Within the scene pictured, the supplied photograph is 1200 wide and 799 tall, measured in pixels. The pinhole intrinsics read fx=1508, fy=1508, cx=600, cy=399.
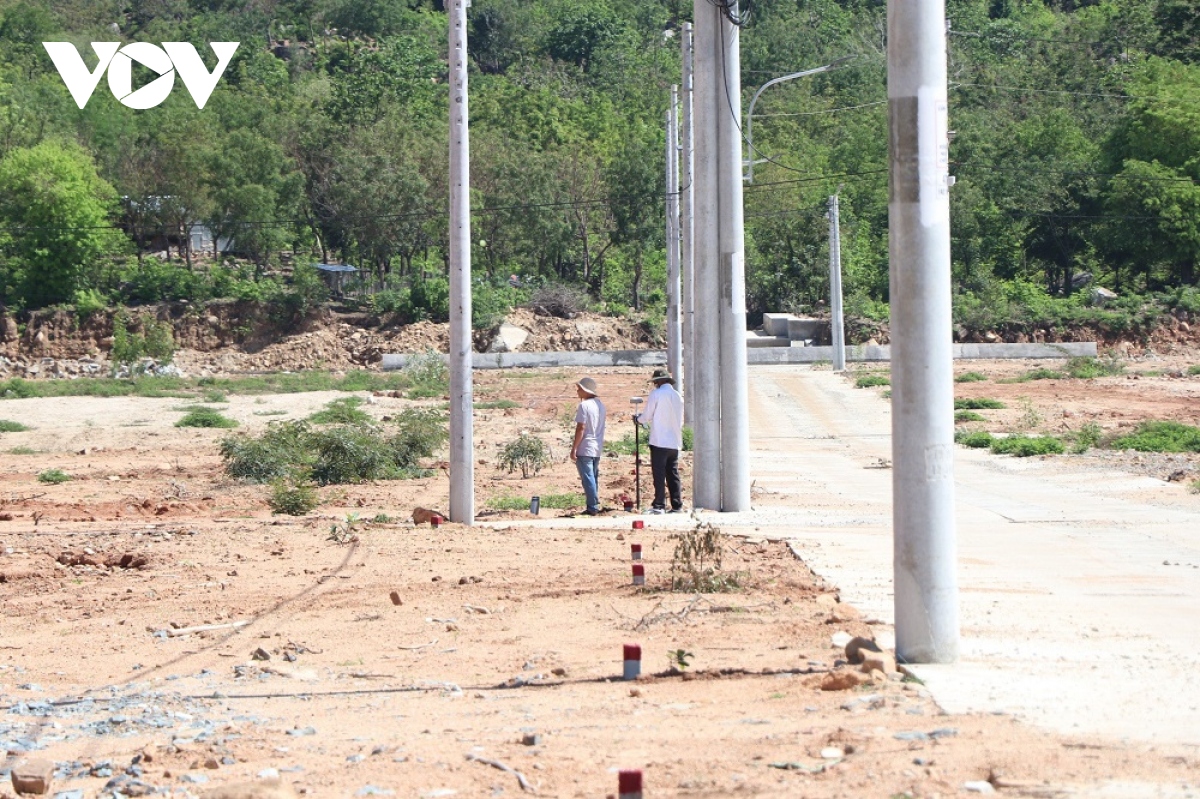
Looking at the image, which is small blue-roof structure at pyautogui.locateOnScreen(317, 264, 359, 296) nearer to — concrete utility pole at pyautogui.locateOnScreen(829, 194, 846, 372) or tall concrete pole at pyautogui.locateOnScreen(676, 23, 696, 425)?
concrete utility pole at pyautogui.locateOnScreen(829, 194, 846, 372)

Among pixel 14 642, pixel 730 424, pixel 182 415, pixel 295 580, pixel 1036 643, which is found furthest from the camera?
pixel 182 415

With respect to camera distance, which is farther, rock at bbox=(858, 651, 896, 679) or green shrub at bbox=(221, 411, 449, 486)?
green shrub at bbox=(221, 411, 449, 486)

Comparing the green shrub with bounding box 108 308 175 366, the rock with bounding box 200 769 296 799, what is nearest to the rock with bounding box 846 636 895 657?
the rock with bounding box 200 769 296 799

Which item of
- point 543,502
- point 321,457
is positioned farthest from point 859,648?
point 321,457

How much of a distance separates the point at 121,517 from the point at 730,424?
776 centimetres

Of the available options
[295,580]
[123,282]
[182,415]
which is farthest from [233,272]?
[295,580]

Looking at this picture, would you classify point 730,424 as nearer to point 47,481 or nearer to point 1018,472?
point 1018,472

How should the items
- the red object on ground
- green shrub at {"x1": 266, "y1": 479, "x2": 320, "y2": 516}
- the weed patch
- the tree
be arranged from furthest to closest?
the tree, green shrub at {"x1": 266, "y1": 479, "x2": 320, "y2": 516}, the weed patch, the red object on ground

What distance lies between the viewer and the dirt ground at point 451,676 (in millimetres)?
6641

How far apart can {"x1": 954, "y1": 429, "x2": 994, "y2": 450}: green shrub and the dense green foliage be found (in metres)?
→ 38.0

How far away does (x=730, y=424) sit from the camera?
58.3 feet

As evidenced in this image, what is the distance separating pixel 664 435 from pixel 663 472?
20.5 inches

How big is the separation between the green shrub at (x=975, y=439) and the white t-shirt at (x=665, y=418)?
37.4 ft

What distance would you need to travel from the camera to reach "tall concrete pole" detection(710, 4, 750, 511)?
17.7m
